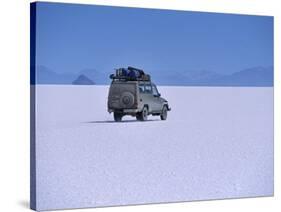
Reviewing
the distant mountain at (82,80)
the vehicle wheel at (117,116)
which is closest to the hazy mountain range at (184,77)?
the distant mountain at (82,80)

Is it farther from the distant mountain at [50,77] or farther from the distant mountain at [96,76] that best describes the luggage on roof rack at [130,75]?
the distant mountain at [50,77]

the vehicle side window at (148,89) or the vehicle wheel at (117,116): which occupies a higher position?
the vehicle side window at (148,89)

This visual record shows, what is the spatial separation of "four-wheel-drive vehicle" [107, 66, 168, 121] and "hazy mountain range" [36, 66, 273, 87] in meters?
0.19

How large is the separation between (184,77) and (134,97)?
94 cm

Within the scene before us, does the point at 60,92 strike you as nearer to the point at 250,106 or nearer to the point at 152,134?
the point at 152,134

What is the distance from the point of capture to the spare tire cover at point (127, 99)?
1478cm

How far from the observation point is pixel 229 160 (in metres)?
15.5

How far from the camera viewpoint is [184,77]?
1512cm

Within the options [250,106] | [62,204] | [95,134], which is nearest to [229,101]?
[250,106]

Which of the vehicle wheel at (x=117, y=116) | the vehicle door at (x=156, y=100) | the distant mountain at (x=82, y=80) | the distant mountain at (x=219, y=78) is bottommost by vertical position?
the vehicle wheel at (x=117, y=116)

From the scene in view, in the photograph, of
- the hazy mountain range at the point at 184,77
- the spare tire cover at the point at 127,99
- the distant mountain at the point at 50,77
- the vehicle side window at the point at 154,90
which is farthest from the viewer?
the vehicle side window at the point at 154,90

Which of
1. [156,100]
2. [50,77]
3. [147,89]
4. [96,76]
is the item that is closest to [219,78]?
[156,100]

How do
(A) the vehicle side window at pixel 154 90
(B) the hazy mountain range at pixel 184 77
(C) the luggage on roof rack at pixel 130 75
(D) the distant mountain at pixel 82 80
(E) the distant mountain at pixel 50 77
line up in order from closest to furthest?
(E) the distant mountain at pixel 50 77
(B) the hazy mountain range at pixel 184 77
(D) the distant mountain at pixel 82 80
(C) the luggage on roof rack at pixel 130 75
(A) the vehicle side window at pixel 154 90

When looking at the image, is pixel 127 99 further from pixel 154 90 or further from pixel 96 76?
pixel 96 76
